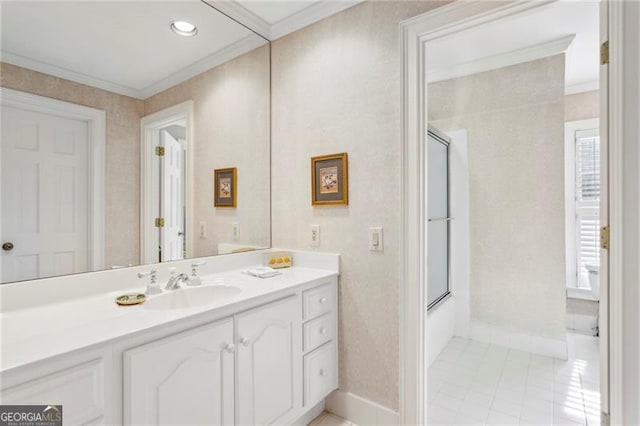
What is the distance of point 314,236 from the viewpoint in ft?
6.55

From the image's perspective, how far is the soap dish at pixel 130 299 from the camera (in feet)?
4.12

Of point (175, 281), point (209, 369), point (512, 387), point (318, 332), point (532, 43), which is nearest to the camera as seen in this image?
point (209, 369)

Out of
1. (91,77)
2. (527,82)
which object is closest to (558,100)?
(527,82)

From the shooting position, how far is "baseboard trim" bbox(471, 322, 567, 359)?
258 cm

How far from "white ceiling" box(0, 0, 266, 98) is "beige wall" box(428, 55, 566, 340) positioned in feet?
7.10

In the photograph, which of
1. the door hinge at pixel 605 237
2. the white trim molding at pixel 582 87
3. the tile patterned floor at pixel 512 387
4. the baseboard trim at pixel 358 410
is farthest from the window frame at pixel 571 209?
the baseboard trim at pixel 358 410

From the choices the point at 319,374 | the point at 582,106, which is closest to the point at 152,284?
the point at 319,374

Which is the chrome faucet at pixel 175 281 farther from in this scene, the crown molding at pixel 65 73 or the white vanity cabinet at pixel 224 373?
the crown molding at pixel 65 73

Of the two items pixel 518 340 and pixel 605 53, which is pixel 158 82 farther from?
pixel 518 340

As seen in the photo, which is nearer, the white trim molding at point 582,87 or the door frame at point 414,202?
the door frame at point 414,202

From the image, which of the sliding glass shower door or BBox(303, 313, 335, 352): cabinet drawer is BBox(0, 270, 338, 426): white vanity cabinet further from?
the sliding glass shower door

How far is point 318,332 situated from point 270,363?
0.37 meters

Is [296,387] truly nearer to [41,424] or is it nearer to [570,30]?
[41,424]

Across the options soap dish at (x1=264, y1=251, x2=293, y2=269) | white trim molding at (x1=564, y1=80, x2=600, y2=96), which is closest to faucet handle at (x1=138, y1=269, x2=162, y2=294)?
soap dish at (x1=264, y1=251, x2=293, y2=269)
